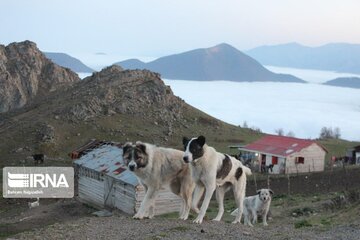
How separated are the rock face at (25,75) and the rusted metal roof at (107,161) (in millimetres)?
65137

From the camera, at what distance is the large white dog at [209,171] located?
12406mm

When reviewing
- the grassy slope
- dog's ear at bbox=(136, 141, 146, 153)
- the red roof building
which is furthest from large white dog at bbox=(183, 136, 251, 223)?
the grassy slope

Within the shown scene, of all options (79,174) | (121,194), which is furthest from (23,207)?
(121,194)

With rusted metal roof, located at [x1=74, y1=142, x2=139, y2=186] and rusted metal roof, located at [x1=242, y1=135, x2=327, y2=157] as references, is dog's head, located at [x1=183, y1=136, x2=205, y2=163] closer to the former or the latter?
rusted metal roof, located at [x1=74, y1=142, x2=139, y2=186]

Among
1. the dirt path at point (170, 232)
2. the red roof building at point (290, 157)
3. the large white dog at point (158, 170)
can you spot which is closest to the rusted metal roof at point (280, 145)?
the red roof building at point (290, 157)

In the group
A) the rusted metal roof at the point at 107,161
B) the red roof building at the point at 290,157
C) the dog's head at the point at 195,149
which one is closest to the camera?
the dog's head at the point at 195,149

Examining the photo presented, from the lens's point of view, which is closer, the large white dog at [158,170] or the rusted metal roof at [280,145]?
the large white dog at [158,170]

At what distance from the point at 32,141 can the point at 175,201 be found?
3540 cm

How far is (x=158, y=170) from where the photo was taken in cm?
1315

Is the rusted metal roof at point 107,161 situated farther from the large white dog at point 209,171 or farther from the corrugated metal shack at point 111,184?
the large white dog at point 209,171

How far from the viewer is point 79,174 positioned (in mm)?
34031

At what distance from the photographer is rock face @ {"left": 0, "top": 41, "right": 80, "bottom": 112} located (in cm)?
9681

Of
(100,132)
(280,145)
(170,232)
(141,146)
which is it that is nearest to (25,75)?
(100,132)

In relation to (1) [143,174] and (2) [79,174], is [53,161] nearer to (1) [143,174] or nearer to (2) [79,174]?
(2) [79,174]
